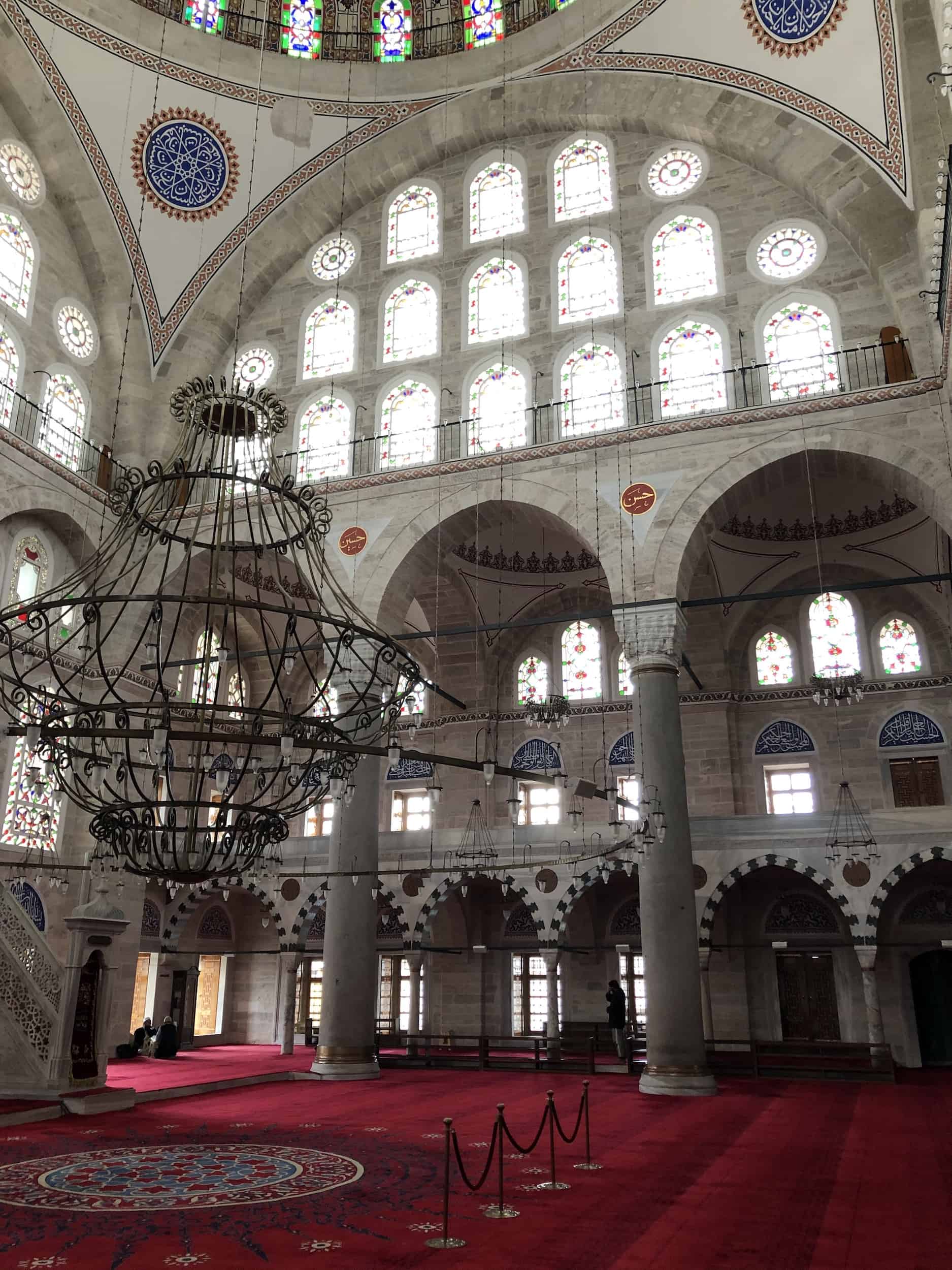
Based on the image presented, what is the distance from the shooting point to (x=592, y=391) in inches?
489

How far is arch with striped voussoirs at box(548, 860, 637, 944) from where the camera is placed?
43.9 feet

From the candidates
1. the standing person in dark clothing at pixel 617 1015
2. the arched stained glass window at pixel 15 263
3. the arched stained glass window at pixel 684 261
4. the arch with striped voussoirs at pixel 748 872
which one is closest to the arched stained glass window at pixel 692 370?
Result: the arched stained glass window at pixel 684 261

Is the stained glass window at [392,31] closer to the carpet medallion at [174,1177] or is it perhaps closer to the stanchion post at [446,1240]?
the carpet medallion at [174,1177]

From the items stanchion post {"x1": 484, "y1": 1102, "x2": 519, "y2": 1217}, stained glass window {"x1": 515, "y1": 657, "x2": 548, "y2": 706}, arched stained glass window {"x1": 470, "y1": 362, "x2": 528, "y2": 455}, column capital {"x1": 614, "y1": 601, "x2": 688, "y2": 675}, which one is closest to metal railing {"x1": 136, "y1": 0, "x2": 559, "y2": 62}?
arched stained glass window {"x1": 470, "y1": 362, "x2": 528, "y2": 455}

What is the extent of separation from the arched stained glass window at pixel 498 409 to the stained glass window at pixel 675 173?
2.95 metres

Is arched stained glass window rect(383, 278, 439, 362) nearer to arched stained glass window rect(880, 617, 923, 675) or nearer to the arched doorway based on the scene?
arched stained glass window rect(880, 617, 923, 675)

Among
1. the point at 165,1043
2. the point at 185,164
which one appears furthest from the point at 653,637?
the point at 185,164

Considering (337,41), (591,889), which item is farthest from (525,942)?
(337,41)

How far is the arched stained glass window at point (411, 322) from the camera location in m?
13.6

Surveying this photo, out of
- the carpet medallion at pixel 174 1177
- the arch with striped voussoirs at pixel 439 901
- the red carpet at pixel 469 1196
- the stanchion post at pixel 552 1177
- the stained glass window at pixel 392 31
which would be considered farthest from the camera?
the stained glass window at pixel 392 31

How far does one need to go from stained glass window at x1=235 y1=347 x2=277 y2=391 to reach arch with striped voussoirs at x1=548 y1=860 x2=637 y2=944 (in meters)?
7.81

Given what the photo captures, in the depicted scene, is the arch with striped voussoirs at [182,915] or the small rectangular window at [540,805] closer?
the arch with striped voussoirs at [182,915]

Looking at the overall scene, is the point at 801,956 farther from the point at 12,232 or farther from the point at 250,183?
the point at 12,232

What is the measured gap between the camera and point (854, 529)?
15.3 m
